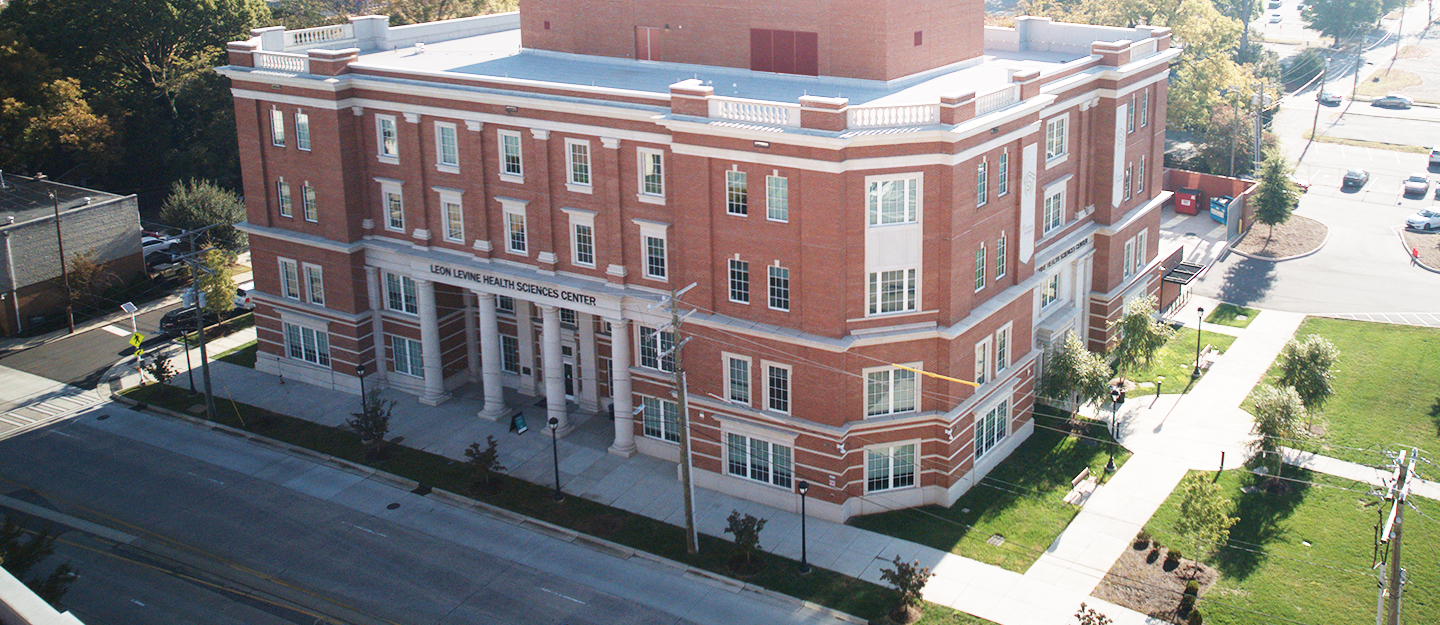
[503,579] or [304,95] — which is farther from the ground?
[304,95]

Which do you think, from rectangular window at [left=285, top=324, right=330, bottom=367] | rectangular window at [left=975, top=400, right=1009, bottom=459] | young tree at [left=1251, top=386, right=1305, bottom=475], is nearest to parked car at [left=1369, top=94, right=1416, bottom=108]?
young tree at [left=1251, top=386, right=1305, bottom=475]

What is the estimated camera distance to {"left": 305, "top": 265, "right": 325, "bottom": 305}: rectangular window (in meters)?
59.7

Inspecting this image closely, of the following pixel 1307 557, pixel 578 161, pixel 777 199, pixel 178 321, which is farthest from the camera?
pixel 178 321

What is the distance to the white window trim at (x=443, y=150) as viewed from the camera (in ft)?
177

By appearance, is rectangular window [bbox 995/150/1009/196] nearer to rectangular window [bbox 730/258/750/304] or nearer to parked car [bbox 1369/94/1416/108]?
rectangular window [bbox 730/258/750/304]

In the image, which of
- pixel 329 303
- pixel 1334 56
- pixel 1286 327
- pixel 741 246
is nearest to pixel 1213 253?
pixel 1286 327

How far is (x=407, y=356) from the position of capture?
60219 mm

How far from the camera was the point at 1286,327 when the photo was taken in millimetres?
65812

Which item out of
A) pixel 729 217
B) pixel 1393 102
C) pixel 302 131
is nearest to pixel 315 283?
pixel 302 131

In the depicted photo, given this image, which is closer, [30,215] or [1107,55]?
[1107,55]

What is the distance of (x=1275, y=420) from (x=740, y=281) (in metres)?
23.0

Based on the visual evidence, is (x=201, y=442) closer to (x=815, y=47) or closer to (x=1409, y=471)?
(x=815, y=47)

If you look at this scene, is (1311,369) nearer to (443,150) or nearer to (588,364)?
(588,364)

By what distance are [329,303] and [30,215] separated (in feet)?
79.5
